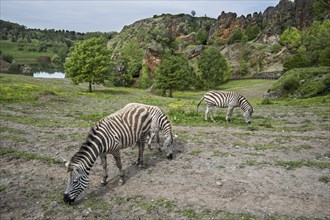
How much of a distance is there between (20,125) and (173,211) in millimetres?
14823

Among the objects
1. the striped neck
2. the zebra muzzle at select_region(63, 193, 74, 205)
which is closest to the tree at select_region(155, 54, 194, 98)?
the striped neck

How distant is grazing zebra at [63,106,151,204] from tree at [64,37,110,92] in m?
35.9

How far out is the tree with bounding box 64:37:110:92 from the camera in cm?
4641

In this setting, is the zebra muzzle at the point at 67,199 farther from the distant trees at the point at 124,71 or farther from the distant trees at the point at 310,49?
the distant trees at the point at 124,71

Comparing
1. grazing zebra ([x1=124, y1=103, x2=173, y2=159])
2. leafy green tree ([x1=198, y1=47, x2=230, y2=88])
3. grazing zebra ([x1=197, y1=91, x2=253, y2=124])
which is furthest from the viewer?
leafy green tree ([x1=198, y1=47, x2=230, y2=88])

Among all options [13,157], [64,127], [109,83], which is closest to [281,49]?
[109,83]

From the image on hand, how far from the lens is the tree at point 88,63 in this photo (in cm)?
4641

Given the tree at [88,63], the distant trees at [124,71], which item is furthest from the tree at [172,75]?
the distant trees at [124,71]

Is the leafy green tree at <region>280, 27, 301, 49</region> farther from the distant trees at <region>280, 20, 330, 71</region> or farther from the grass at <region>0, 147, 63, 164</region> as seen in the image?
the grass at <region>0, 147, 63, 164</region>

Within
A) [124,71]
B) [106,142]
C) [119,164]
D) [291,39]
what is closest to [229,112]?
[119,164]

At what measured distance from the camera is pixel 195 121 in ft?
69.4

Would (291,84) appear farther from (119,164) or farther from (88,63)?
(119,164)

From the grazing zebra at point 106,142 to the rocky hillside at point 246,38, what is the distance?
44.4 metres

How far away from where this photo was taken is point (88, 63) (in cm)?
4625
